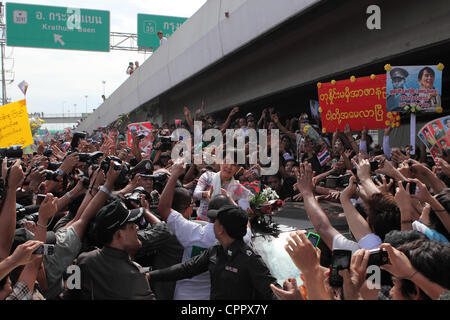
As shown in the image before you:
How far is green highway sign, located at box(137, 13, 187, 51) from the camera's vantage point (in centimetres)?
2653

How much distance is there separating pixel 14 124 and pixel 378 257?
6.88 m

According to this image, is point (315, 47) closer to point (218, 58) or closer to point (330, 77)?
point (330, 77)

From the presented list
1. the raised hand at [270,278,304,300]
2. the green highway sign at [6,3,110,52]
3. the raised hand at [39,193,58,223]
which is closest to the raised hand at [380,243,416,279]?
the raised hand at [270,278,304,300]

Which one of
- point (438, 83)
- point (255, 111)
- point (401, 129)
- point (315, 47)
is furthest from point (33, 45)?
point (438, 83)

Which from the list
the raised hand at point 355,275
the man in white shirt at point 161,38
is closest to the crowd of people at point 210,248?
the raised hand at point 355,275

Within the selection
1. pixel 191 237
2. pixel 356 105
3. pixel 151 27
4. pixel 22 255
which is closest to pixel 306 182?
pixel 191 237

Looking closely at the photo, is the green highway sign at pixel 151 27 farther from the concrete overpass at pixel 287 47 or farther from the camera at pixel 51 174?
the camera at pixel 51 174

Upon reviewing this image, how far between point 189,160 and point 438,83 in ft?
13.2

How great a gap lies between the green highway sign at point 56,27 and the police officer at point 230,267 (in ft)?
69.9

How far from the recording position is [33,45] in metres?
21.2

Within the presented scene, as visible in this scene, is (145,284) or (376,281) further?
(145,284)

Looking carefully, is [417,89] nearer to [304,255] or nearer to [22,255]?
[304,255]

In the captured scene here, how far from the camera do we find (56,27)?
21.7 m
